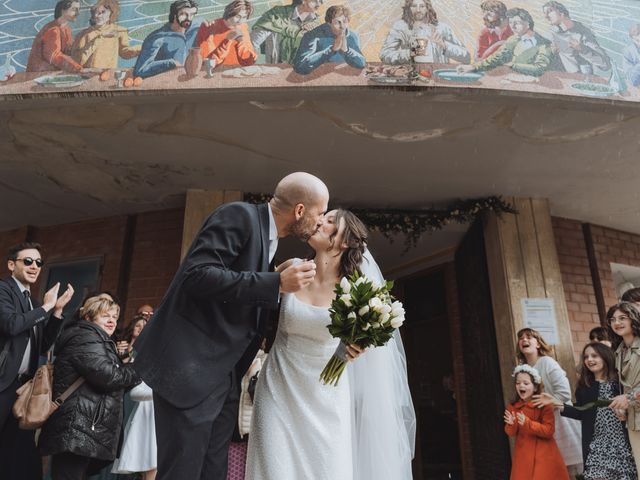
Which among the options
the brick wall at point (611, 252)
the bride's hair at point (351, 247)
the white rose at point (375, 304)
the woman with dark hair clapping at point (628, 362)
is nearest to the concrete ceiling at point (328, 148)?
the brick wall at point (611, 252)

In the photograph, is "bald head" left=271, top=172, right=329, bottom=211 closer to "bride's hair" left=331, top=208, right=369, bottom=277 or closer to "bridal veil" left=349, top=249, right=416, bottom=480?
"bride's hair" left=331, top=208, right=369, bottom=277

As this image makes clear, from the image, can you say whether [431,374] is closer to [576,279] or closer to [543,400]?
[576,279]

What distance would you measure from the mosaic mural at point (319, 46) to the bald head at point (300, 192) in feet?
8.43

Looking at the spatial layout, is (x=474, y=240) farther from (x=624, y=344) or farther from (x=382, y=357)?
(x=382, y=357)

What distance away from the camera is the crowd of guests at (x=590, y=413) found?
4195 millimetres

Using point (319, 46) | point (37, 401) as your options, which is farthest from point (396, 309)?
point (319, 46)

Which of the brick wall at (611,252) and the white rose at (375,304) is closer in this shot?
the white rose at (375,304)

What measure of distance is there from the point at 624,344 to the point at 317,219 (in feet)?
10.4

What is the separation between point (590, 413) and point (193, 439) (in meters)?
3.89

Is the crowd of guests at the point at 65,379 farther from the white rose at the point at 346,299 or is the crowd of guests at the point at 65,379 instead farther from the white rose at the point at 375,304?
the white rose at the point at 375,304

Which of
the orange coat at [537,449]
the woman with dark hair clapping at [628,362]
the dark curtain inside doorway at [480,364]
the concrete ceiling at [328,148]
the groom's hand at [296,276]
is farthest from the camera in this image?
the dark curtain inside doorway at [480,364]

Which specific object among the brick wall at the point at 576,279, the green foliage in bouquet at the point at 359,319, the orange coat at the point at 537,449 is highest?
the brick wall at the point at 576,279

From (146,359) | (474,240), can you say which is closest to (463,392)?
(474,240)

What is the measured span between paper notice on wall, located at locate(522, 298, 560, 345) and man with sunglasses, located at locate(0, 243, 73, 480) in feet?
17.0
